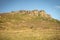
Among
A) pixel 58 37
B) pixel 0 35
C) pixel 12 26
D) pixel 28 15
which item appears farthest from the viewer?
pixel 28 15

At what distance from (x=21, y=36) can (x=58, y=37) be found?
3878mm

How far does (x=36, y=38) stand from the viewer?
15.1m

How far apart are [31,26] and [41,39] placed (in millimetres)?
6606

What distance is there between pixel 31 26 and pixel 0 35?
8.08m

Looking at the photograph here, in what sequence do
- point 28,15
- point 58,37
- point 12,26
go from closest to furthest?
point 58,37 < point 12,26 < point 28,15

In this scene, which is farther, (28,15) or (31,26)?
(28,15)

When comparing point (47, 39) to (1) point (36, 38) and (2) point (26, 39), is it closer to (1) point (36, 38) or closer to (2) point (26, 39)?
(1) point (36, 38)

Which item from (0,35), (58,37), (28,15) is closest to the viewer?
(0,35)

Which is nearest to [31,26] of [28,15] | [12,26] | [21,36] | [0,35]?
[12,26]

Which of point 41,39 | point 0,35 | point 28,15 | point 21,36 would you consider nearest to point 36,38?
point 41,39

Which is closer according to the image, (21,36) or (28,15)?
(21,36)

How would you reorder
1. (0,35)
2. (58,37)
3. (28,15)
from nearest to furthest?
(0,35), (58,37), (28,15)

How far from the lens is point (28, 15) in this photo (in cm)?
3438

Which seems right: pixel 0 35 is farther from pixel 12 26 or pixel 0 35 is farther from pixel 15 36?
pixel 12 26
